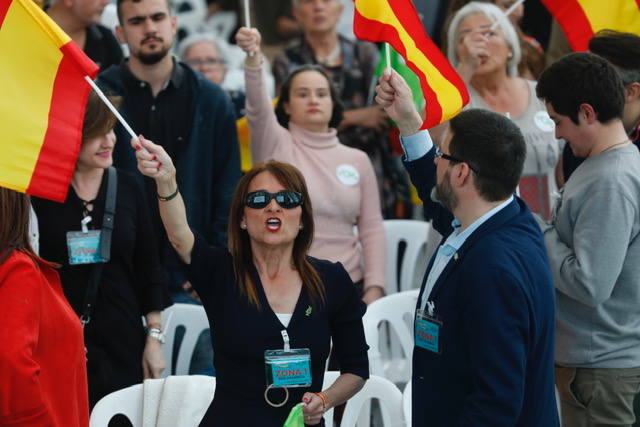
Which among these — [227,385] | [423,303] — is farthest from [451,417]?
[227,385]

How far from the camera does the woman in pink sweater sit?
507cm

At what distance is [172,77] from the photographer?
5.13 m

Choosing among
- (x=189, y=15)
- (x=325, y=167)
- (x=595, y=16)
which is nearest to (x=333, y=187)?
(x=325, y=167)

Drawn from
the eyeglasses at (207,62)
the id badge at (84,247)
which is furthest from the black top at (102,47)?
the id badge at (84,247)

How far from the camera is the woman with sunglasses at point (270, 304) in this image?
3.32 metres

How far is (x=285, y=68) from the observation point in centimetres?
622

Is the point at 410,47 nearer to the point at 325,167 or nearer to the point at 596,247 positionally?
the point at 596,247

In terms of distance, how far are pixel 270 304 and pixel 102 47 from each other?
2851 millimetres

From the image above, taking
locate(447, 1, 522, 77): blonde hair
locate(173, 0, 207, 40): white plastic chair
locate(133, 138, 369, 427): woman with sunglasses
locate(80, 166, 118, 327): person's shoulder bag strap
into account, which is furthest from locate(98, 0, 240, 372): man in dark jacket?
locate(173, 0, 207, 40): white plastic chair

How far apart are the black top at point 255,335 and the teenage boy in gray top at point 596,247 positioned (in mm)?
758

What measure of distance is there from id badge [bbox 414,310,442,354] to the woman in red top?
40.9 inches

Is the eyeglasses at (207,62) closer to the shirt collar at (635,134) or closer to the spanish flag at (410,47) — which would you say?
the spanish flag at (410,47)

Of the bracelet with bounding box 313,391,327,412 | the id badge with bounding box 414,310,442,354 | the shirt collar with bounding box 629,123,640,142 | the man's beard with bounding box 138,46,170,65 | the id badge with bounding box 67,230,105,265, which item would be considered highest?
the man's beard with bounding box 138,46,170,65

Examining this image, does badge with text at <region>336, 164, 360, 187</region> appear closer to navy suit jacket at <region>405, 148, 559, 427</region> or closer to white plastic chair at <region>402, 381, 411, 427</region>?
white plastic chair at <region>402, 381, 411, 427</region>
